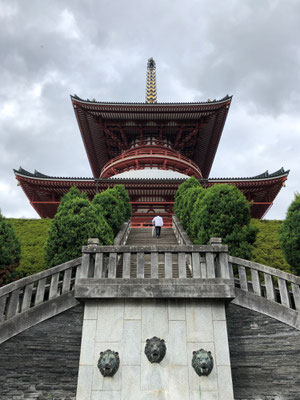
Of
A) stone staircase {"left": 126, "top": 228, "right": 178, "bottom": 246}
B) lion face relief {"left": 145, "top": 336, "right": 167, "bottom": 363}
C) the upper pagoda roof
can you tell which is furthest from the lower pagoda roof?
lion face relief {"left": 145, "top": 336, "right": 167, "bottom": 363}

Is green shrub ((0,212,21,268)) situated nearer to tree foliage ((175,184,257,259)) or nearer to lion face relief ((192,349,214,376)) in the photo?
lion face relief ((192,349,214,376))

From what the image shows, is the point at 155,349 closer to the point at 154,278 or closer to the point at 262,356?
the point at 154,278

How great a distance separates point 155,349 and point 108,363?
902 millimetres

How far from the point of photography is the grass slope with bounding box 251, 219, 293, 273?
460 inches

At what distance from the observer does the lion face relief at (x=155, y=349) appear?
229 inches

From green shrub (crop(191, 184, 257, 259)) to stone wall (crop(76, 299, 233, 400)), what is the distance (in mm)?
3625

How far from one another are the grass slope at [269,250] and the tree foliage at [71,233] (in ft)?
20.5

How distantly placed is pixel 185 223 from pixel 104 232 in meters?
5.64

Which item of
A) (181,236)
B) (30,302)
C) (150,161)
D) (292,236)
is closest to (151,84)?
(150,161)

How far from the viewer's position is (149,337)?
608 cm

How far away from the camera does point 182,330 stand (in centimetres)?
613

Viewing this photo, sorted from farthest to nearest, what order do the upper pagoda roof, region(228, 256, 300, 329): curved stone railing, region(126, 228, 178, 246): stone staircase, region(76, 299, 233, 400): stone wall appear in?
1. the upper pagoda roof
2. region(126, 228, 178, 246): stone staircase
3. region(228, 256, 300, 329): curved stone railing
4. region(76, 299, 233, 400): stone wall

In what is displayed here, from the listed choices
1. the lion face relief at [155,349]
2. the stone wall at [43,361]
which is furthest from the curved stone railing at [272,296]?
the stone wall at [43,361]

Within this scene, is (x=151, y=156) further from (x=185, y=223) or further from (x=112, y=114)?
(x=185, y=223)
